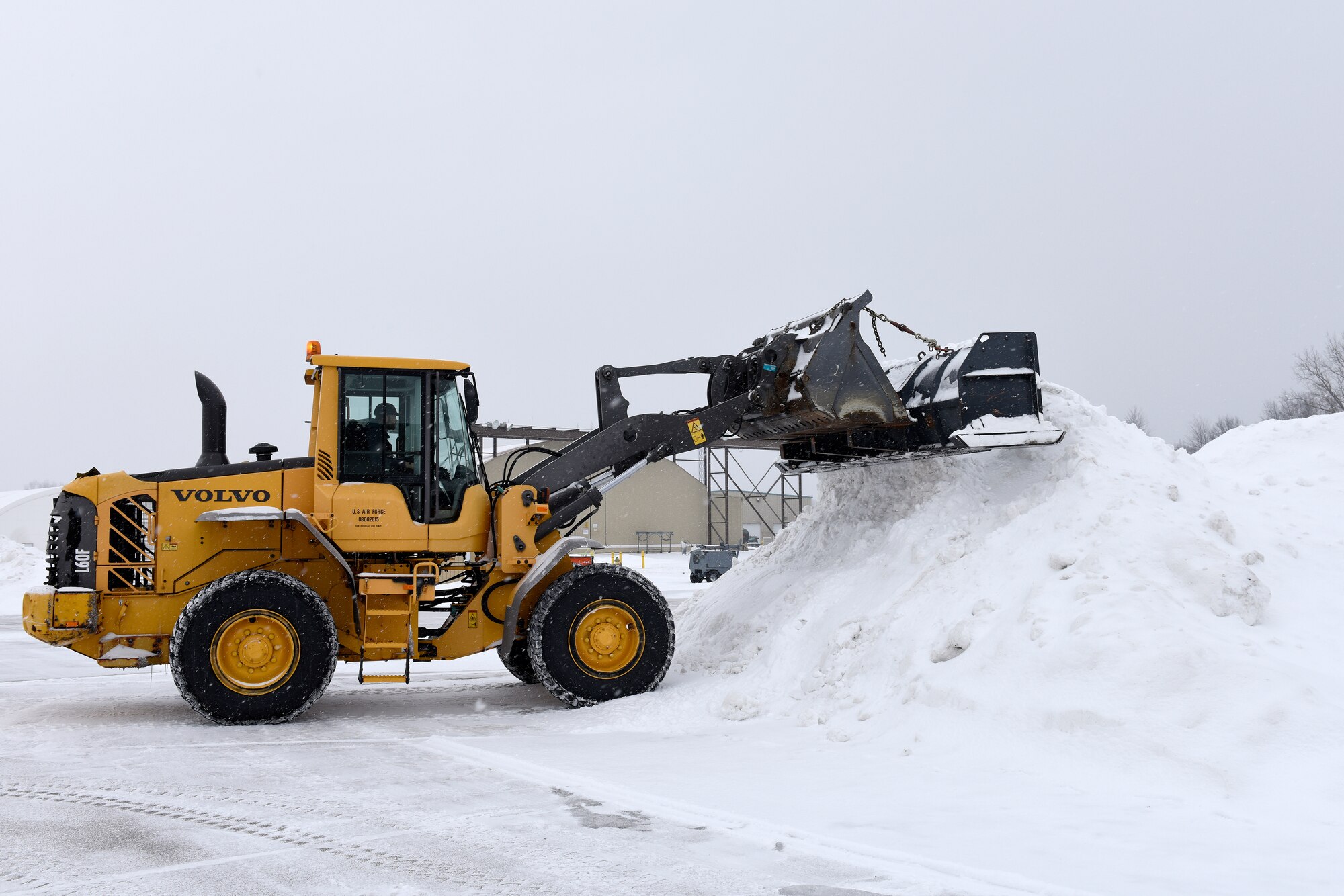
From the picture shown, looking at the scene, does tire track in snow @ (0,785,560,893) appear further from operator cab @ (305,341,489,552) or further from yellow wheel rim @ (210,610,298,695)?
operator cab @ (305,341,489,552)

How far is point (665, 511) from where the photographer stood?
45062 mm

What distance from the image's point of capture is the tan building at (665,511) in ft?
144

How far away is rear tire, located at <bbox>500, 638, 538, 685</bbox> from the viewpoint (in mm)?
9680

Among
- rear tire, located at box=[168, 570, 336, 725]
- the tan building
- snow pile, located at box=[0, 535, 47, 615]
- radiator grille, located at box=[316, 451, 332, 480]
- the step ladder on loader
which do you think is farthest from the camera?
the tan building

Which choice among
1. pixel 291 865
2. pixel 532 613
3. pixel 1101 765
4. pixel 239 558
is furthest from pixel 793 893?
pixel 239 558

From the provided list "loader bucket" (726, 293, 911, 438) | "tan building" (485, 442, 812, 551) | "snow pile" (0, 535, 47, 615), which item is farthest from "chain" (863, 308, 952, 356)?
"tan building" (485, 442, 812, 551)

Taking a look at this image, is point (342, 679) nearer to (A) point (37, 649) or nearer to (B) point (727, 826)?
(A) point (37, 649)

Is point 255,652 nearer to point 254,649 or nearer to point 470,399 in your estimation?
point 254,649

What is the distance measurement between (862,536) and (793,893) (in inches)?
234

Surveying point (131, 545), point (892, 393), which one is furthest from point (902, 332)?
point (131, 545)

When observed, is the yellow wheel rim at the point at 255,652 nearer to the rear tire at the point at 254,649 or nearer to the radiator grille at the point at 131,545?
the rear tire at the point at 254,649

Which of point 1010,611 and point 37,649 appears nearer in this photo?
point 1010,611

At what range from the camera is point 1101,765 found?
18.6 feet

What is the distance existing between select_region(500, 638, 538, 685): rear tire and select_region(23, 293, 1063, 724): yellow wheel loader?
78 centimetres
